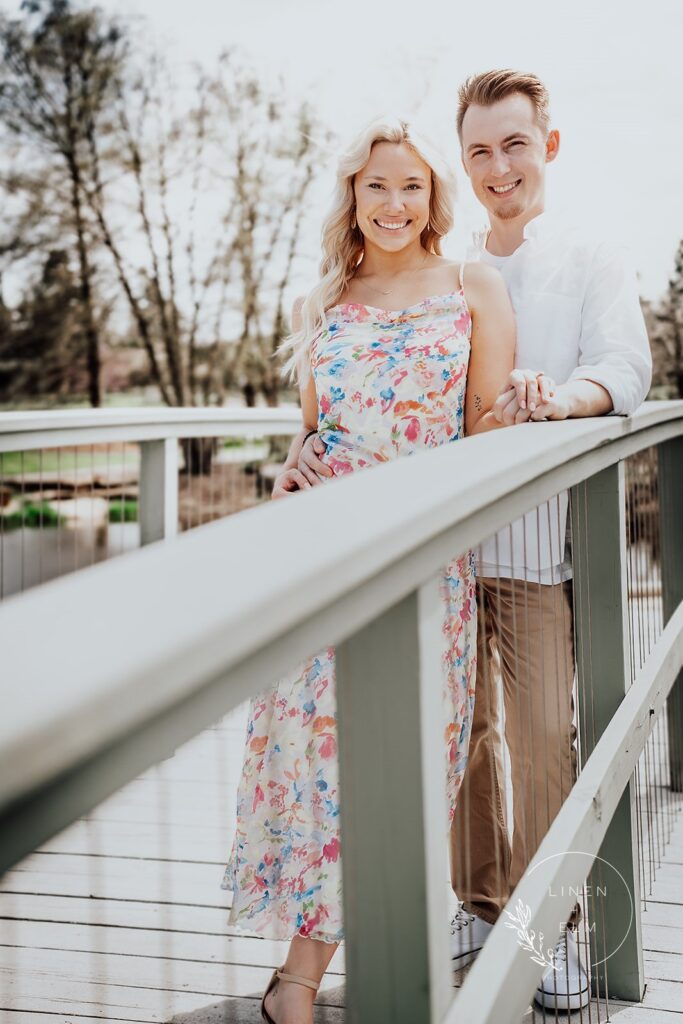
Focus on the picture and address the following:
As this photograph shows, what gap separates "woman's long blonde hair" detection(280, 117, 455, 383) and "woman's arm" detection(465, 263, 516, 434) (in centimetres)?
16


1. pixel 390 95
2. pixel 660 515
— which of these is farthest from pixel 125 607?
pixel 390 95

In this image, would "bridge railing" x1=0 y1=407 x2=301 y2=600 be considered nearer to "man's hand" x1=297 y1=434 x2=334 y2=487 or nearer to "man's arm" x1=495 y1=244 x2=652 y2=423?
"man's hand" x1=297 y1=434 x2=334 y2=487

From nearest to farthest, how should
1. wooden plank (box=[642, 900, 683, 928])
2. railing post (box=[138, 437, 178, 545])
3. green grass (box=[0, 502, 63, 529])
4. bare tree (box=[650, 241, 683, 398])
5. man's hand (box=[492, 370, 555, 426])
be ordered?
man's hand (box=[492, 370, 555, 426]), wooden plank (box=[642, 900, 683, 928]), green grass (box=[0, 502, 63, 529]), railing post (box=[138, 437, 178, 545]), bare tree (box=[650, 241, 683, 398])

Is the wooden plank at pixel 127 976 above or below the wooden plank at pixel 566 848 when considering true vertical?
below

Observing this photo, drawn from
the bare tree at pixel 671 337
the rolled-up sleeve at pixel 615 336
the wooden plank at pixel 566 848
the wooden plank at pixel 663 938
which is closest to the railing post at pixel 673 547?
the wooden plank at pixel 566 848

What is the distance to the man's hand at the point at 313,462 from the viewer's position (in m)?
→ 2.08

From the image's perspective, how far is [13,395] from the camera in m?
12.7

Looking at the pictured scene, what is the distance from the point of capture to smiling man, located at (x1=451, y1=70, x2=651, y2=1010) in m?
2.01

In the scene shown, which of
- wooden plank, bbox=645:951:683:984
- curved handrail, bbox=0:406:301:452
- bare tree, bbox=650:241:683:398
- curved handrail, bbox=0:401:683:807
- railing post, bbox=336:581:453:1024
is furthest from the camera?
bare tree, bbox=650:241:683:398

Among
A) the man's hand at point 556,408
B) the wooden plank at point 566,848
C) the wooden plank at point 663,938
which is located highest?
the man's hand at point 556,408

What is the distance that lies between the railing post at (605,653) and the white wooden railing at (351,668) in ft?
0.64

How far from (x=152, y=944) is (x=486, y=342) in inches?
54.1

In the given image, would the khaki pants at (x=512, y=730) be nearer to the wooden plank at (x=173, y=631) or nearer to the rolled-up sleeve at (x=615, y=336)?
the rolled-up sleeve at (x=615, y=336)

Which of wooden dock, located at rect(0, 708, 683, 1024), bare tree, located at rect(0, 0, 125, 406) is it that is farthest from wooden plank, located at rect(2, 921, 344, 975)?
bare tree, located at rect(0, 0, 125, 406)
